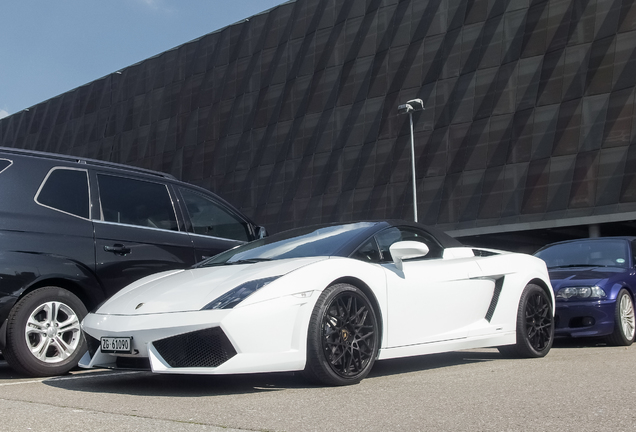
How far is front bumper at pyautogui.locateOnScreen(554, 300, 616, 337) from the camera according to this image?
849 centimetres

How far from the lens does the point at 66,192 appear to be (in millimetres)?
6527

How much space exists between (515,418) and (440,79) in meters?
30.3

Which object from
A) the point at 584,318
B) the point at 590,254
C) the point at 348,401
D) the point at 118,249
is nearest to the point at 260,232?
the point at 118,249

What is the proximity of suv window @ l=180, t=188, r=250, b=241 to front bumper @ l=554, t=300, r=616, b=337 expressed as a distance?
375 centimetres

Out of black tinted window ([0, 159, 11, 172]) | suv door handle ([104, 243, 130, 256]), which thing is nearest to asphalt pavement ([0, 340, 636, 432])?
suv door handle ([104, 243, 130, 256])

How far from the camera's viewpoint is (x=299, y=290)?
485 cm

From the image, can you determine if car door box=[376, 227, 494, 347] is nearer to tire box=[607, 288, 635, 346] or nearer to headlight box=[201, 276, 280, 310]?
headlight box=[201, 276, 280, 310]

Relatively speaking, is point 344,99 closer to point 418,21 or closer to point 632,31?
point 418,21

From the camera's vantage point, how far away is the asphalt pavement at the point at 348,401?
140 inches

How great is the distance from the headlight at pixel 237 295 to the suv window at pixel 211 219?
2828 millimetres

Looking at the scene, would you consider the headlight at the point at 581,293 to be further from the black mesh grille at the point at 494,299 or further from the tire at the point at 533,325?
the black mesh grille at the point at 494,299

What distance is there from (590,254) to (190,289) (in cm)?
650

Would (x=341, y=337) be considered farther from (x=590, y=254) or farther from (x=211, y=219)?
(x=590, y=254)

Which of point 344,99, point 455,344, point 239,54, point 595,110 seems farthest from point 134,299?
point 239,54
